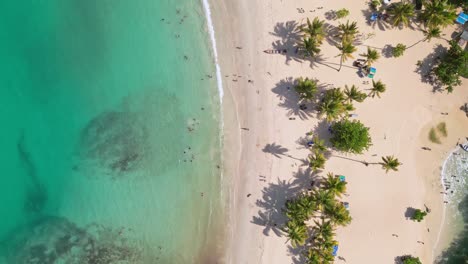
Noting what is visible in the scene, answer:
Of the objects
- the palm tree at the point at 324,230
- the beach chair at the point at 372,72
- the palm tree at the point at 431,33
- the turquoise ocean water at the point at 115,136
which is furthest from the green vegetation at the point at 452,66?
the turquoise ocean water at the point at 115,136

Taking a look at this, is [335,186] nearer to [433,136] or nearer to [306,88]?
[306,88]

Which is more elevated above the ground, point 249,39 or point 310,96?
point 249,39

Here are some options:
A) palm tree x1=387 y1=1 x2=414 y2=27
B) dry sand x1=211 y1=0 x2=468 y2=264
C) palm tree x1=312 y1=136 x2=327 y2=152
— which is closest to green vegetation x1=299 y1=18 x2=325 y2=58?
dry sand x1=211 y1=0 x2=468 y2=264

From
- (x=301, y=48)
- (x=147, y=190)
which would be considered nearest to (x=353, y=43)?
(x=301, y=48)

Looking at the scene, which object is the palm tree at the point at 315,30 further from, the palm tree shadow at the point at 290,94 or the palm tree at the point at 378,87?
the palm tree at the point at 378,87

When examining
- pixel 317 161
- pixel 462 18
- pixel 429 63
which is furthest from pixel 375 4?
pixel 317 161

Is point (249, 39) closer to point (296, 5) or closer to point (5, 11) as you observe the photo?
point (296, 5)
